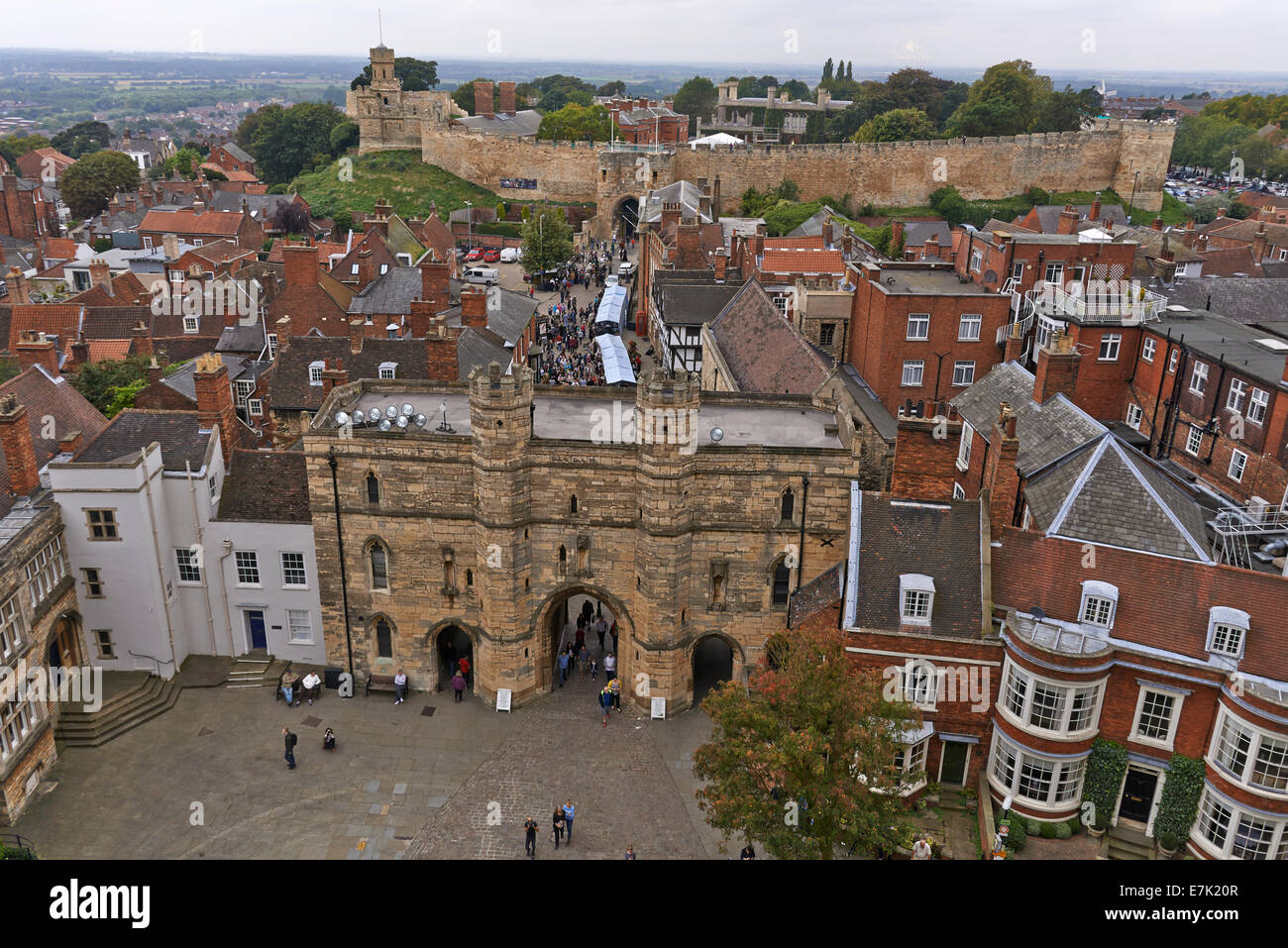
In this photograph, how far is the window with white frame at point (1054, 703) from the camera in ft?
70.2

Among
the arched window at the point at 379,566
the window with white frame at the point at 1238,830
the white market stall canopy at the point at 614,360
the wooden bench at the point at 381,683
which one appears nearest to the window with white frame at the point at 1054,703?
the window with white frame at the point at 1238,830

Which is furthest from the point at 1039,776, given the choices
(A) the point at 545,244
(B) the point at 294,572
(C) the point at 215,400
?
(A) the point at 545,244

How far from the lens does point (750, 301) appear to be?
47062mm

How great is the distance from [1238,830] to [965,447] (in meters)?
13.7

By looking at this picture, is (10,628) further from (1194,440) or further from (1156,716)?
(1194,440)

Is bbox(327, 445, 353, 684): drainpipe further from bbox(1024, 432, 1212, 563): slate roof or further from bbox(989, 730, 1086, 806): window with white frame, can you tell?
bbox(1024, 432, 1212, 563): slate roof

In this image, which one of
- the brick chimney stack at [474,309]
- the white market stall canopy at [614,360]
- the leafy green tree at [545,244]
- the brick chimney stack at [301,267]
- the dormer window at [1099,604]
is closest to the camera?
the dormer window at [1099,604]

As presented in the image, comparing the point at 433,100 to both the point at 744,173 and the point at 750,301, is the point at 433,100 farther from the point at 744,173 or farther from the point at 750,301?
the point at 750,301

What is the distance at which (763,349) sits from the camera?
42406 mm

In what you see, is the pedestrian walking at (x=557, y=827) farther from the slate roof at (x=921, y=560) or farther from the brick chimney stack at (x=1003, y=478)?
the brick chimney stack at (x=1003, y=478)

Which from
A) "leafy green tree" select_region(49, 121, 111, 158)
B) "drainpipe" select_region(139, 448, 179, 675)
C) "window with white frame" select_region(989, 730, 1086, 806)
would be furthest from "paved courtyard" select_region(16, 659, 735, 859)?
"leafy green tree" select_region(49, 121, 111, 158)

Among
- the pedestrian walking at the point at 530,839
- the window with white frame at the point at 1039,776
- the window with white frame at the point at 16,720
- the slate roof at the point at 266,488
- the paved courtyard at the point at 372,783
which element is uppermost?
the slate roof at the point at 266,488

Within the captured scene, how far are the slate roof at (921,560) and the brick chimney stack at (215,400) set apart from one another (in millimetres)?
20801

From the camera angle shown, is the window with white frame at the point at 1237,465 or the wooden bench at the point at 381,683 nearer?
the wooden bench at the point at 381,683
